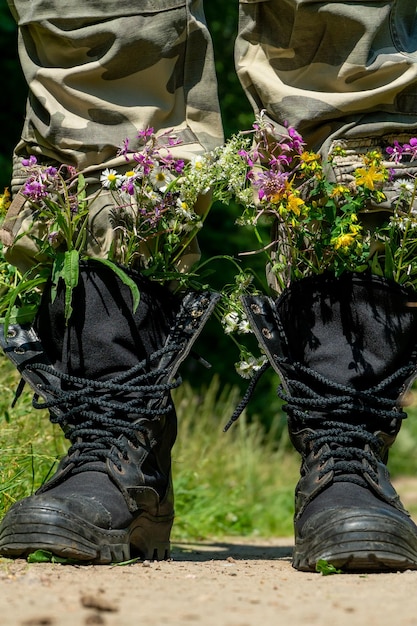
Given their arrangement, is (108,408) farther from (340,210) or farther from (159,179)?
(340,210)

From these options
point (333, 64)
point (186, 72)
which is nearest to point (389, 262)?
point (333, 64)

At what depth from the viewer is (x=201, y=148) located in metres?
2.41

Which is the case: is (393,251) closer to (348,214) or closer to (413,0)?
(348,214)

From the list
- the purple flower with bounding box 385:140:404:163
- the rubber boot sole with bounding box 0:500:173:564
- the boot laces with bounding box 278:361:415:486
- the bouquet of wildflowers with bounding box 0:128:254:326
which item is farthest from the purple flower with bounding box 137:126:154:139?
the rubber boot sole with bounding box 0:500:173:564

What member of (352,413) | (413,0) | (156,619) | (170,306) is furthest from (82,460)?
(413,0)

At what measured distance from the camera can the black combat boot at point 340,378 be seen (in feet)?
7.07

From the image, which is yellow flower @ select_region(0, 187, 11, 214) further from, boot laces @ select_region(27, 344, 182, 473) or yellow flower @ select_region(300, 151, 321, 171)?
yellow flower @ select_region(300, 151, 321, 171)

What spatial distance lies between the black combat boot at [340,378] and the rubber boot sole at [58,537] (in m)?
0.43

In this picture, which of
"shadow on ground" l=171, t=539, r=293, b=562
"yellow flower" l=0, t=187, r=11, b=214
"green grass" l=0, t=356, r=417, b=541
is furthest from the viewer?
"green grass" l=0, t=356, r=417, b=541

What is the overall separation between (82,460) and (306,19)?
3.96ft

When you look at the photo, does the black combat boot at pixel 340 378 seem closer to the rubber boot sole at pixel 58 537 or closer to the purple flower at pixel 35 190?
the rubber boot sole at pixel 58 537

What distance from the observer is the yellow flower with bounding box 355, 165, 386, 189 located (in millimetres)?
2191

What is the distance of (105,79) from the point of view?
238cm

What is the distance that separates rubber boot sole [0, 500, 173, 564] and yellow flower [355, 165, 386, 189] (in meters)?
0.99
